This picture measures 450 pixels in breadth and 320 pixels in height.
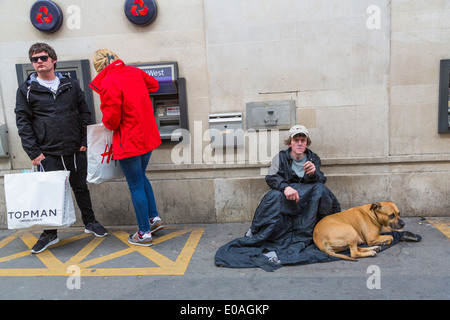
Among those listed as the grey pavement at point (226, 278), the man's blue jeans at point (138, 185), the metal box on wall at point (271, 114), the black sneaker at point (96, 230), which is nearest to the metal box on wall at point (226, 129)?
the metal box on wall at point (271, 114)

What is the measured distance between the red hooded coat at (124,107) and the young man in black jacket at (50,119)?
1.79 ft

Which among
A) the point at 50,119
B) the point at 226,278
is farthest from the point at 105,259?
the point at 50,119

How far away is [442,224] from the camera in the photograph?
12.2 feet

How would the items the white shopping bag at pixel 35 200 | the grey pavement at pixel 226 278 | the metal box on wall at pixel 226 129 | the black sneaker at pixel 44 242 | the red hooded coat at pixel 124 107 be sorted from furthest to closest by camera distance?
the metal box on wall at pixel 226 129, the black sneaker at pixel 44 242, the white shopping bag at pixel 35 200, the red hooded coat at pixel 124 107, the grey pavement at pixel 226 278

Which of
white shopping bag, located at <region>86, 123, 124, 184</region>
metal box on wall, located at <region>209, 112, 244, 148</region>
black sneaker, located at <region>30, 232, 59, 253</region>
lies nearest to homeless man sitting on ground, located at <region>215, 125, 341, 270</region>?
metal box on wall, located at <region>209, 112, 244, 148</region>

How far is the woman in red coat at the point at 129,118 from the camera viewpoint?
310 cm

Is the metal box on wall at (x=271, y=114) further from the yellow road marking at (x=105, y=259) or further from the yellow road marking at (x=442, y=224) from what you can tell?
the yellow road marking at (x=442, y=224)

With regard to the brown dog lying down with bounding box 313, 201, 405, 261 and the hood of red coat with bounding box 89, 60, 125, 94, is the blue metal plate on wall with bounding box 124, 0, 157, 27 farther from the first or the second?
the brown dog lying down with bounding box 313, 201, 405, 261

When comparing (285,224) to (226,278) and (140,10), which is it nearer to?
(226,278)

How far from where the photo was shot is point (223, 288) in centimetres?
259

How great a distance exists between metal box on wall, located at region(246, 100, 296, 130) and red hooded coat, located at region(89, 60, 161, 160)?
1333 mm

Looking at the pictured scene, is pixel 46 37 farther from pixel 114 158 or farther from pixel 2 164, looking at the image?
pixel 114 158

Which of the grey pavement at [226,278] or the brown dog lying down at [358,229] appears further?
the brown dog lying down at [358,229]

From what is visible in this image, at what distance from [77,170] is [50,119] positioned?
2.13 ft
